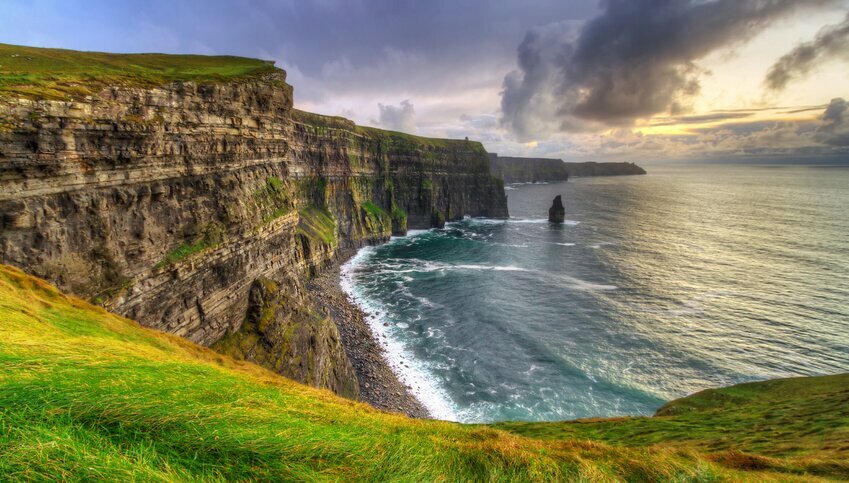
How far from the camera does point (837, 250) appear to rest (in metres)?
70.2

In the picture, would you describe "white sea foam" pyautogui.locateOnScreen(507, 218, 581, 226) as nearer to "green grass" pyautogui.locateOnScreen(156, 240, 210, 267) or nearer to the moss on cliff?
the moss on cliff

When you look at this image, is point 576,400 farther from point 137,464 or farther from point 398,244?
point 398,244

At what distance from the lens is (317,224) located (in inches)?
2965

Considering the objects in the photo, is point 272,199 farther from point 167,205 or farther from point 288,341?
point 288,341

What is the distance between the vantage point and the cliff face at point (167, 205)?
52.9 ft

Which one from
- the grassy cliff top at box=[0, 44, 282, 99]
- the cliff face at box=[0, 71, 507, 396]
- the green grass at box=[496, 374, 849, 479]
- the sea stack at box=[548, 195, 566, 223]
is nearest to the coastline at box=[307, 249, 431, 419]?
the cliff face at box=[0, 71, 507, 396]

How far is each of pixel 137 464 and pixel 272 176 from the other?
110 ft

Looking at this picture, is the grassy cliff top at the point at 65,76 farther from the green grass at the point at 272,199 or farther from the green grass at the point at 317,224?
the green grass at the point at 317,224

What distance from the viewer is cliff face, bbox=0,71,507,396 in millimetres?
16109

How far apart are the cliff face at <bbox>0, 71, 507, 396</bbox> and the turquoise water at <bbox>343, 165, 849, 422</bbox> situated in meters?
16.6

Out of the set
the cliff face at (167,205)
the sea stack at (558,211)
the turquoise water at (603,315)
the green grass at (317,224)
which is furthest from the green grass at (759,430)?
the sea stack at (558,211)

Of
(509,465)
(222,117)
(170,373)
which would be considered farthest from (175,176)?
(509,465)

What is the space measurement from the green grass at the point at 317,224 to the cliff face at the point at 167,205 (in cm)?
3180

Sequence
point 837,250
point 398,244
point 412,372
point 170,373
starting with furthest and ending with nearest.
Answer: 1. point 398,244
2. point 837,250
3. point 412,372
4. point 170,373
